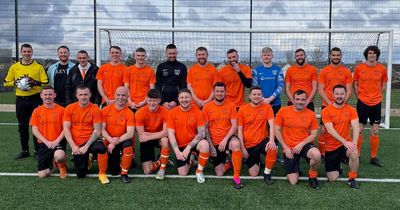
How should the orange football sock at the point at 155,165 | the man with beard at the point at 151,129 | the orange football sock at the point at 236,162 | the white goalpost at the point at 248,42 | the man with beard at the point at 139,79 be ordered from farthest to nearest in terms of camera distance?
the white goalpost at the point at 248,42 < the man with beard at the point at 139,79 < the orange football sock at the point at 155,165 < the man with beard at the point at 151,129 < the orange football sock at the point at 236,162

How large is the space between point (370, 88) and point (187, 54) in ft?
13.4

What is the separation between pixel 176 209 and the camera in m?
3.59

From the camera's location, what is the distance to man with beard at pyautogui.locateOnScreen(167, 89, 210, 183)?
469 cm

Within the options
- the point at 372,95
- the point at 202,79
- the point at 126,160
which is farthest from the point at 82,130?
the point at 372,95

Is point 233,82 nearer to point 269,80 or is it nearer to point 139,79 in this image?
point 269,80

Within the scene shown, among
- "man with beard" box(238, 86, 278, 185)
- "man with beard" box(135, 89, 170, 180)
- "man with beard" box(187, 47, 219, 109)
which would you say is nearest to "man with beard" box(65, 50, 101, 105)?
"man with beard" box(135, 89, 170, 180)

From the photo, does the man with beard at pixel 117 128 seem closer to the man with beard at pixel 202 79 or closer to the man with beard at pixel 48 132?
the man with beard at pixel 48 132

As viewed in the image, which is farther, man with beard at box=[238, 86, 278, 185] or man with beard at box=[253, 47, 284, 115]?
man with beard at box=[253, 47, 284, 115]

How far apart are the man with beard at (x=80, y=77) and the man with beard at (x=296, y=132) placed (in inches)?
115

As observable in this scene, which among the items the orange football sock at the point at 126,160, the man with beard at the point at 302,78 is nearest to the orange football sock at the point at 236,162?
the orange football sock at the point at 126,160

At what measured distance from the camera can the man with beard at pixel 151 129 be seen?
15.9ft

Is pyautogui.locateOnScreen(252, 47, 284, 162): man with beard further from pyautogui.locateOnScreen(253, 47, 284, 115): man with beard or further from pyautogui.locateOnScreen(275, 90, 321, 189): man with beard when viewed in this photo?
pyautogui.locateOnScreen(275, 90, 321, 189): man with beard

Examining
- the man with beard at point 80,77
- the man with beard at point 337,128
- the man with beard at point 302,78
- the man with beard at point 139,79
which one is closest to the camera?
A: the man with beard at point 337,128

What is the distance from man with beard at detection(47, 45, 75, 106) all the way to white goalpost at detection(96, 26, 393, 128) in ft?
6.08
